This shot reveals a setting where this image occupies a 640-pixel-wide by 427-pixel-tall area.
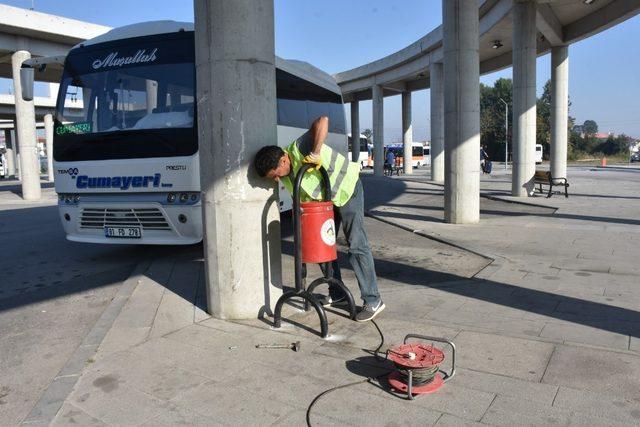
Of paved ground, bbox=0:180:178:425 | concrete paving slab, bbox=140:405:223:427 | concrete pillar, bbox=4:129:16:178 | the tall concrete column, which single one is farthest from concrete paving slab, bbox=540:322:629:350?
concrete pillar, bbox=4:129:16:178

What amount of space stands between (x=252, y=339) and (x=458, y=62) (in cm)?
844

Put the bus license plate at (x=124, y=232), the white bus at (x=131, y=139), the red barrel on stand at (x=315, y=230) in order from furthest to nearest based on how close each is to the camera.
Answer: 1. the bus license plate at (x=124, y=232)
2. the white bus at (x=131, y=139)
3. the red barrel on stand at (x=315, y=230)

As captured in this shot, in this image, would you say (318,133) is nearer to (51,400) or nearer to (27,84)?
(51,400)

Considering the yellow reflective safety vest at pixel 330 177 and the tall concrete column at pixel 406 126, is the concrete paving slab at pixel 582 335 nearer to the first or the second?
the yellow reflective safety vest at pixel 330 177

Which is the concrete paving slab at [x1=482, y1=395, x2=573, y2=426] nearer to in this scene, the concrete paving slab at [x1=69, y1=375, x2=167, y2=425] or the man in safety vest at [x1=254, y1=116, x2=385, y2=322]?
the man in safety vest at [x1=254, y1=116, x2=385, y2=322]

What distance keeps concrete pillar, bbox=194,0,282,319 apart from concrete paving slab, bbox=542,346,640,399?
8.51ft

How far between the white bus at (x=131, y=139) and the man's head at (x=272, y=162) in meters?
2.69

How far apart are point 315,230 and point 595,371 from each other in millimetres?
2350

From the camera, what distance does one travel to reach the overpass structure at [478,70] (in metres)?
11.0

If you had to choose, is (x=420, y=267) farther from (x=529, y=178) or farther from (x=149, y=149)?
(x=529, y=178)

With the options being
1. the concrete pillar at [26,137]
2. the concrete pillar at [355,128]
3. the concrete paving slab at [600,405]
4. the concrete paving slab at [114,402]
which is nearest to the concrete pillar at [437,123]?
Answer: the concrete pillar at [355,128]

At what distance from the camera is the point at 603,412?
3.08 meters

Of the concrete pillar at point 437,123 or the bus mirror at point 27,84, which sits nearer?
the bus mirror at point 27,84

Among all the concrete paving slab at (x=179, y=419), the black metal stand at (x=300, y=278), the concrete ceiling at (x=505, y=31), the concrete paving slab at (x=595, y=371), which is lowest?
the concrete paving slab at (x=179, y=419)
